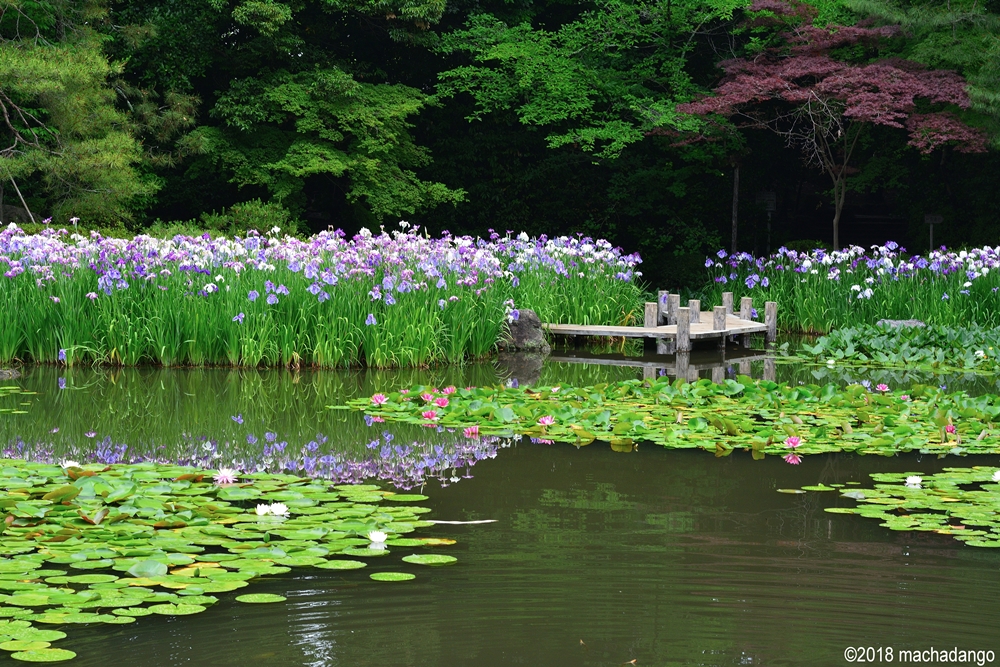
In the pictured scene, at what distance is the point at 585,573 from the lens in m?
3.56

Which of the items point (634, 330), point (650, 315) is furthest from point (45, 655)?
point (650, 315)

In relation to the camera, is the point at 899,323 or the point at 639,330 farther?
the point at 899,323

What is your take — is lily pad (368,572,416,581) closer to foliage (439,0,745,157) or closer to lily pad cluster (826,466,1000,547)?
lily pad cluster (826,466,1000,547)

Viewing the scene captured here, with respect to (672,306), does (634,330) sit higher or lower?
lower

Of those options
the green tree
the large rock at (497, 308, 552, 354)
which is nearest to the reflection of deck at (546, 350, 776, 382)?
the large rock at (497, 308, 552, 354)

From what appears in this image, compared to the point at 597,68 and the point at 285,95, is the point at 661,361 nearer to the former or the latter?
the point at 597,68

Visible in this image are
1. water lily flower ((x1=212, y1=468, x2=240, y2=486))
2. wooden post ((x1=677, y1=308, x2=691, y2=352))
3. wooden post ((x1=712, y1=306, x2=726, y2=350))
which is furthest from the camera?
wooden post ((x1=712, y1=306, x2=726, y2=350))

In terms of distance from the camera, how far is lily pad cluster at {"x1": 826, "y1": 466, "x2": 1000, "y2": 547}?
4.16 m

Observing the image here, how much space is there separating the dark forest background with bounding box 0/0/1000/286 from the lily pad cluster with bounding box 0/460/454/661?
1078 cm

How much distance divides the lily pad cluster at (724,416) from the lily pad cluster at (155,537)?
171cm

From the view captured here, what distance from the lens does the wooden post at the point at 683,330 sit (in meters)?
11.4

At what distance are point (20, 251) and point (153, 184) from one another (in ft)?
21.8

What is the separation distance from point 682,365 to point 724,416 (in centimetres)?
394

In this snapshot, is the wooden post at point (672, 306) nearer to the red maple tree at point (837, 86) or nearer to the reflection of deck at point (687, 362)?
the reflection of deck at point (687, 362)
